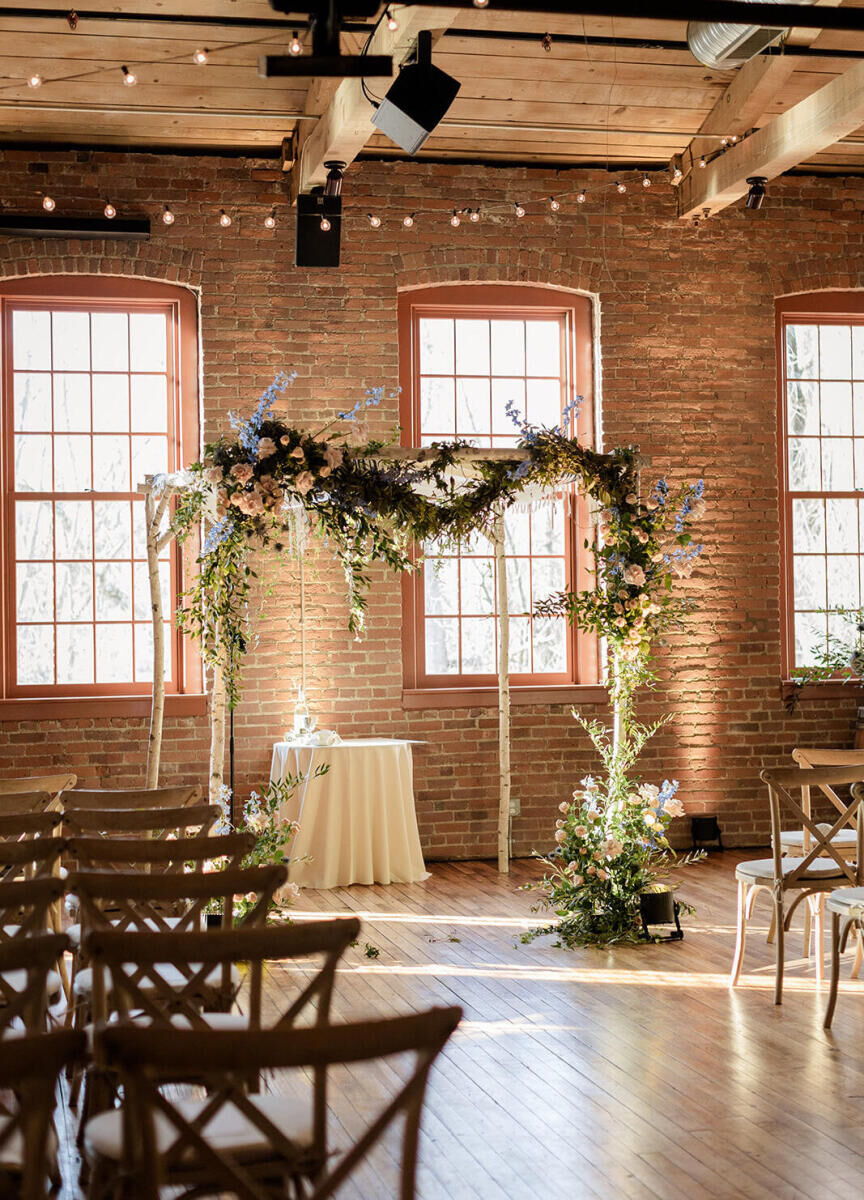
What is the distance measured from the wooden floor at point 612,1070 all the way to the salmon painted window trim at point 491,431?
2607 millimetres

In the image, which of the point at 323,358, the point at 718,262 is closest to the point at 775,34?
the point at 718,262

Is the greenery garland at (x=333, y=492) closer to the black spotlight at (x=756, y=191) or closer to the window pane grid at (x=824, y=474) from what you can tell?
the black spotlight at (x=756, y=191)

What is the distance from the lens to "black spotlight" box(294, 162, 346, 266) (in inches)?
330

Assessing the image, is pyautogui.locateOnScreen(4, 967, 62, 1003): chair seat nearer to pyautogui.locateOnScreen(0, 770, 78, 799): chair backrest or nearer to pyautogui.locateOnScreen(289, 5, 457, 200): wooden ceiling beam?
pyautogui.locateOnScreen(0, 770, 78, 799): chair backrest

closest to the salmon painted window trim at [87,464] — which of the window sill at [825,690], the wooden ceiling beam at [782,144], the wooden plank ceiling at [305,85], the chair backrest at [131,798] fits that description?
the wooden plank ceiling at [305,85]

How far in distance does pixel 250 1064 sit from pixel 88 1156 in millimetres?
884

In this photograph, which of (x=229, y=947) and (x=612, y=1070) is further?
(x=612, y=1070)

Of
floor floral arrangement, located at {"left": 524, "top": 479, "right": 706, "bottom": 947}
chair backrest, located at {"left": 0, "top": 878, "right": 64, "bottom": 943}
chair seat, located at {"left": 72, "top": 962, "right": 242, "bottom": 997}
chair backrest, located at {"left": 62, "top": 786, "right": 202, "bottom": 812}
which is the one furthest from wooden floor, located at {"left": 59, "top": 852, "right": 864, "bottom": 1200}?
chair backrest, located at {"left": 0, "top": 878, "right": 64, "bottom": 943}

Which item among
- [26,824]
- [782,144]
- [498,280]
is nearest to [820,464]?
[782,144]

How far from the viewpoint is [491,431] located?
9383 mm

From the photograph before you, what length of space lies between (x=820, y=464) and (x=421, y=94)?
490cm

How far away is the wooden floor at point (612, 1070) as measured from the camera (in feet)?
12.0

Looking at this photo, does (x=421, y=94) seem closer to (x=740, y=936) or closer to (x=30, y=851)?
(x=740, y=936)

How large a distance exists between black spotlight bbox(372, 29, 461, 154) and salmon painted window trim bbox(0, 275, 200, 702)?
2.98 meters
